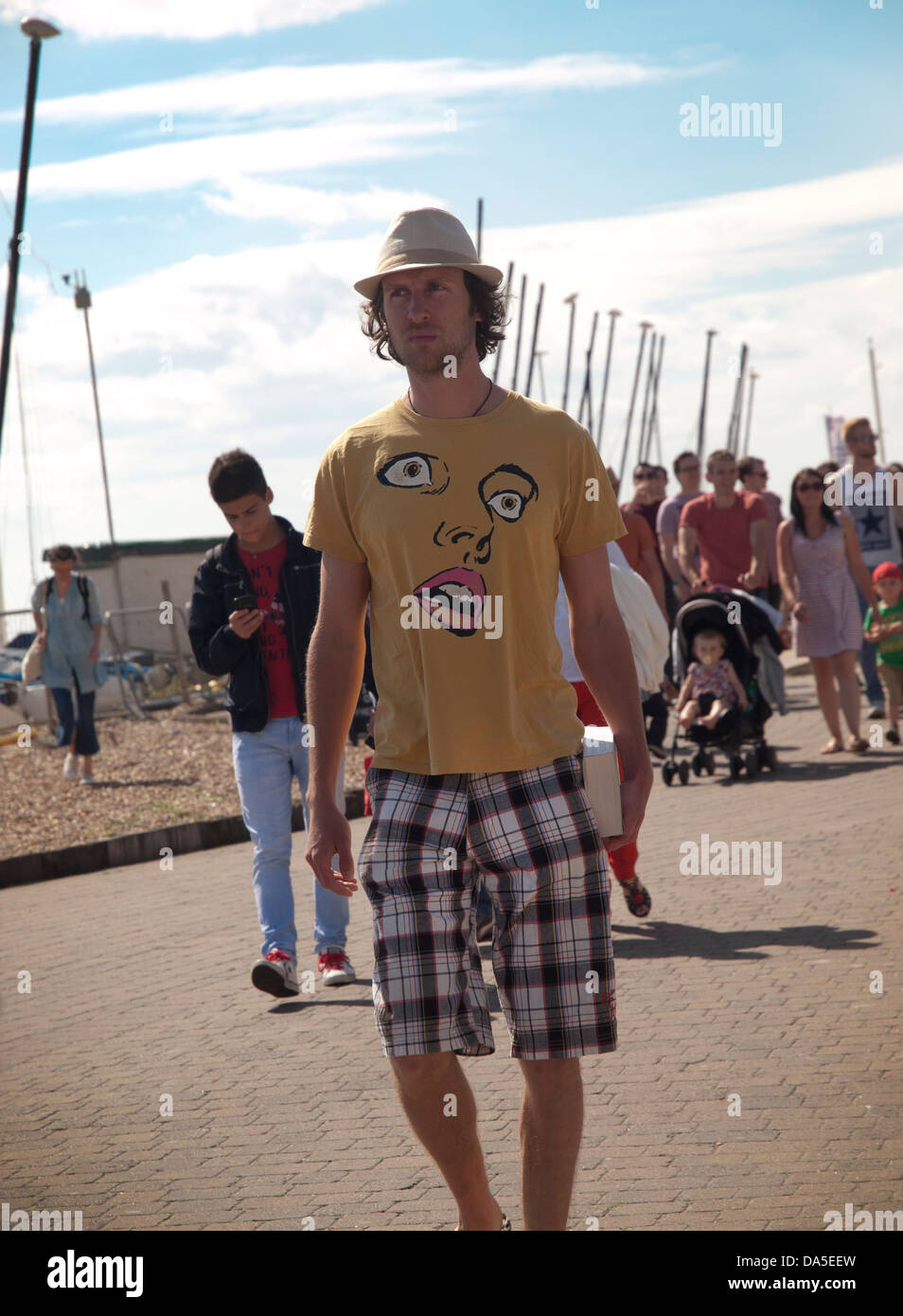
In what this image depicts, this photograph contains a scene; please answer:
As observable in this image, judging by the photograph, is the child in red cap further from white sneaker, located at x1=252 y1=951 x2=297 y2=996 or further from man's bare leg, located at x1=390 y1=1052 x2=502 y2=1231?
man's bare leg, located at x1=390 y1=1052 x2=502 y2=1231

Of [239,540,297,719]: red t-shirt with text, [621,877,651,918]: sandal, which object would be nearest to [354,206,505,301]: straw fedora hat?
[239,540,297,719]: red t-shirt with text

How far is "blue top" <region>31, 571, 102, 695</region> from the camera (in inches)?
639

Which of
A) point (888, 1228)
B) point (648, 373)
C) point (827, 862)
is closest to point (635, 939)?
point (827, 862)

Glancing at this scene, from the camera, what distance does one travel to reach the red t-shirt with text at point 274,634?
23.7 feet

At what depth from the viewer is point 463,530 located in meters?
3.56

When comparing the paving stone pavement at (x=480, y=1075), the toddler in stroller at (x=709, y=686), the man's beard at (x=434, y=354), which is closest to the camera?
the man's beard at (x=434, y=354)

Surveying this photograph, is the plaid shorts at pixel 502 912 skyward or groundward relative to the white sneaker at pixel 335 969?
skyward

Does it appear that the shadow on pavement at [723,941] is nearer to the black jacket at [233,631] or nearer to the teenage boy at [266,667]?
the teenage boy at [266,667]

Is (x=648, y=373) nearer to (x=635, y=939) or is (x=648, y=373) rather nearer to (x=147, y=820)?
(x=147, y=820)

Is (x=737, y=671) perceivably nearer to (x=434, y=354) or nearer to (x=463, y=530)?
(x=434, y=354)

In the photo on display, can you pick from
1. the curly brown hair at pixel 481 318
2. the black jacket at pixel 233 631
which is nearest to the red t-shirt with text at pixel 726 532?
the black jacket at pixel 233 631

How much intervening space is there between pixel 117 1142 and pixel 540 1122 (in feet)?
6.99

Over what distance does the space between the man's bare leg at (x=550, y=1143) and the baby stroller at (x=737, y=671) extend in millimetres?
9216

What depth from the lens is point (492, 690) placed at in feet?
11.8
